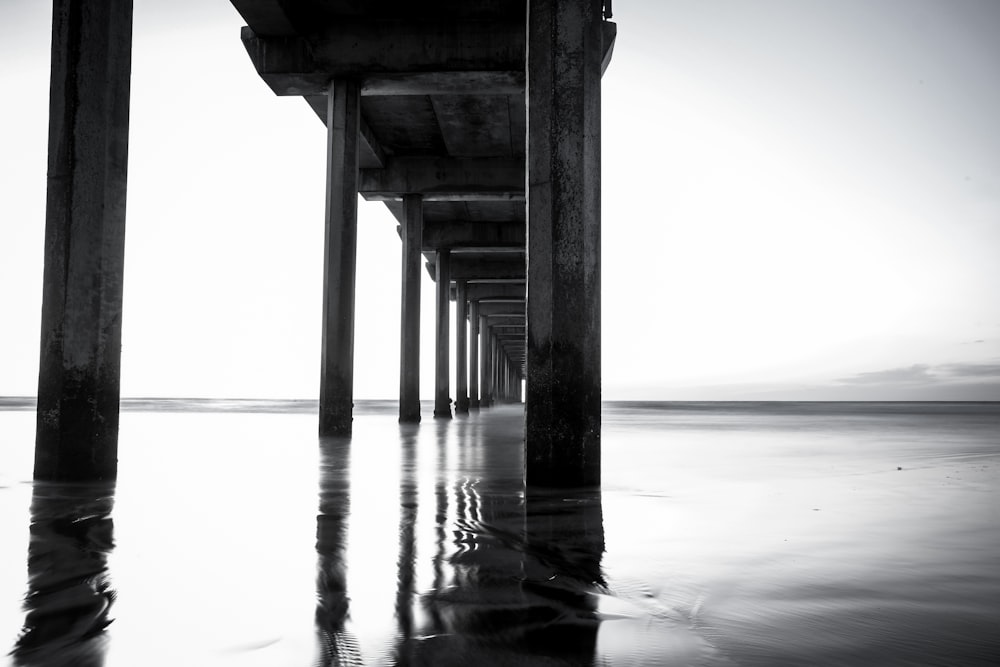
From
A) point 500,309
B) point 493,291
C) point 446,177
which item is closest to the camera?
point 446,177

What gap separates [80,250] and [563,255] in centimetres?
351

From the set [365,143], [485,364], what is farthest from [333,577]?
[485,364]

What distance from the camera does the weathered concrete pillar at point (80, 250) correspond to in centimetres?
519

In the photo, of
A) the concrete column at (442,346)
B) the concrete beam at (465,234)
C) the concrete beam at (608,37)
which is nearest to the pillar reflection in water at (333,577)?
the concrete beam at (608,37)

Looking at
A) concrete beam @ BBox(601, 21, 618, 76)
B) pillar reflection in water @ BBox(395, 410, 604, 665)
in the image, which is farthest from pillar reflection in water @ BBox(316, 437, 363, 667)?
concrete beam @ BBox(601, 21, 618, 76)

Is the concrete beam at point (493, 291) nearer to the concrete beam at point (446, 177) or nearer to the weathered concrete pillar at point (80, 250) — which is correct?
the concrete beam at point (446, 177)

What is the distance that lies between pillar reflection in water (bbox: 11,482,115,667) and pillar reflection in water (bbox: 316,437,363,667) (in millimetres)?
529

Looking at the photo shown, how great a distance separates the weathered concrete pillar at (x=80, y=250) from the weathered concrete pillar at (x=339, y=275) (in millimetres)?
6818

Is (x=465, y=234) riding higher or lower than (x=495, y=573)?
higher

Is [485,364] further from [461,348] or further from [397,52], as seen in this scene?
[397,52]

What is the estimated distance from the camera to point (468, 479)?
588 centimetres

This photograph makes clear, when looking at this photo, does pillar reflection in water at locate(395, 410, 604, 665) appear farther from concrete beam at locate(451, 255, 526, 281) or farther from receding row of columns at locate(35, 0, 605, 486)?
concrete beam at locate(451, 255, 526, 281)

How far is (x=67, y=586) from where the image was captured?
2.36m

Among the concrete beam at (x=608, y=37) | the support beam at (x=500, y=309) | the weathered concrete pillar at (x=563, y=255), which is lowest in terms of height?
the weathered concrete pillar at (x=563, y=255)
